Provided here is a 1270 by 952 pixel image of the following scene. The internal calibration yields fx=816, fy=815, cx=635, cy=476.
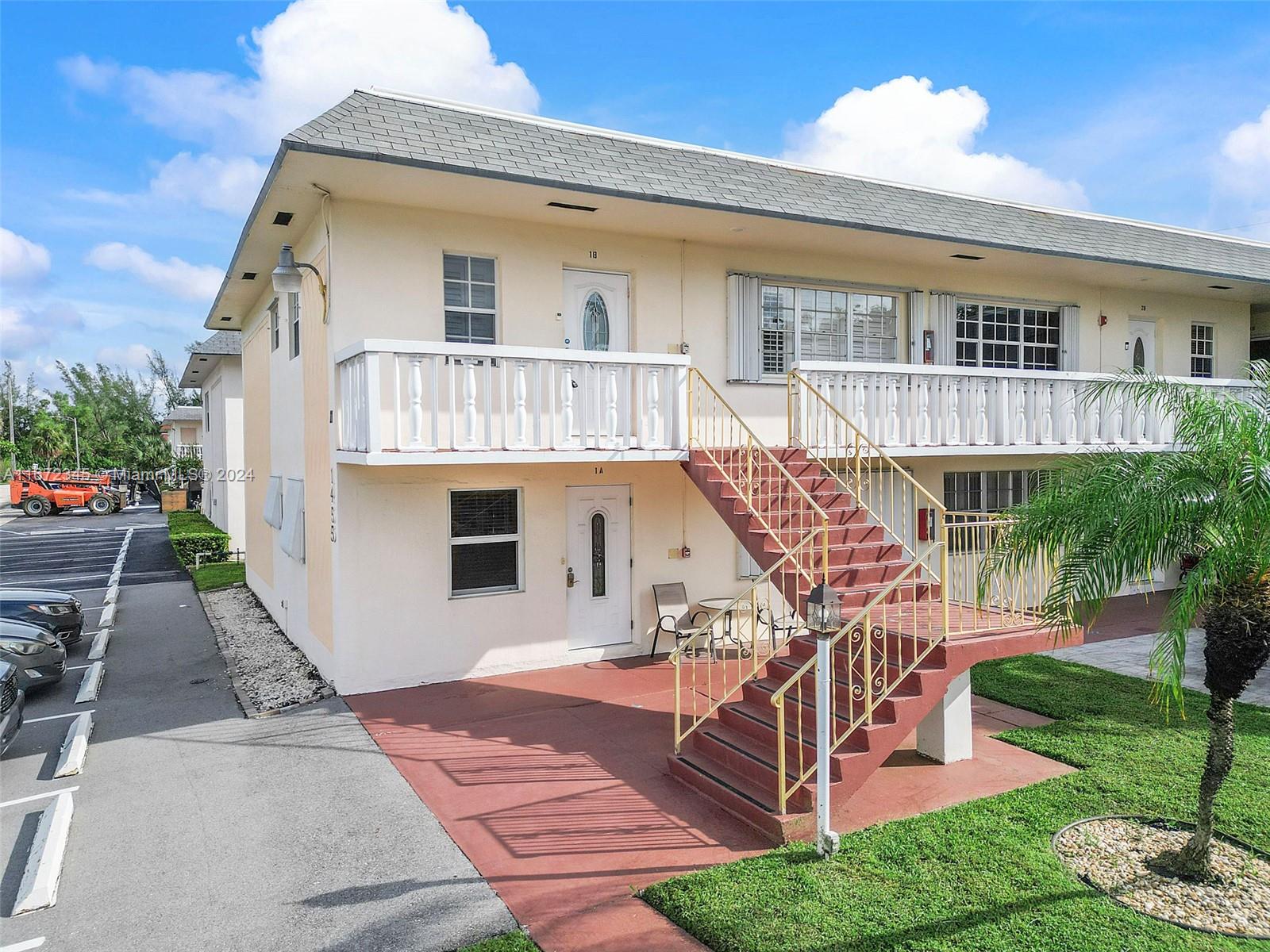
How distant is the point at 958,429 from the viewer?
38.6 feet

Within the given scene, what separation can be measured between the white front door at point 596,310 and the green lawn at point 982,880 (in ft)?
23.1

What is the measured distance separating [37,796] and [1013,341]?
14780 mm

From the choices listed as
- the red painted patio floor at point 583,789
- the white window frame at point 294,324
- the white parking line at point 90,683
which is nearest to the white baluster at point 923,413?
the red painted patio floor at point 583,789

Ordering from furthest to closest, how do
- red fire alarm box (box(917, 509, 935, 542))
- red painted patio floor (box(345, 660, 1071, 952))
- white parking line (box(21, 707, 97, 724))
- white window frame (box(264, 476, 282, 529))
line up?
1. white window frame (box(264, 476, 282, 529))
2. red fire alarm box (box(917, 509, 935, 542))
3. white parking line (box(21, 707, 97, 724))
4. red painted patio floor (box(345, 660, 1071, 952))

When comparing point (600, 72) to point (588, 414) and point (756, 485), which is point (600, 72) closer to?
point (588, 414)

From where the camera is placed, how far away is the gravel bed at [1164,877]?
4.87m

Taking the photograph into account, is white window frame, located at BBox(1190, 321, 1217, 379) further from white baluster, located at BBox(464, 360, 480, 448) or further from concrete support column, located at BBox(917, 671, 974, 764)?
white baluster, located at BBox(464, 360, 480, 448)

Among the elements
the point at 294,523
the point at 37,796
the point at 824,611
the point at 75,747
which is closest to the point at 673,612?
the point at 294,523

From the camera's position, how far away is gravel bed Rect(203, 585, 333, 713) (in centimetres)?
991

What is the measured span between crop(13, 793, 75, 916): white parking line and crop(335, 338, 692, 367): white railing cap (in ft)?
15.6

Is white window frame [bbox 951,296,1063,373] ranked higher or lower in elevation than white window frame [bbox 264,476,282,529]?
higher

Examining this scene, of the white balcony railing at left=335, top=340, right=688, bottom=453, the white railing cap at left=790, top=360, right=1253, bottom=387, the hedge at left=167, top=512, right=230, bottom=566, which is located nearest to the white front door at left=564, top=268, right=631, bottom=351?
the white balcony railing at left=335, top=340, right=688, bottom=453

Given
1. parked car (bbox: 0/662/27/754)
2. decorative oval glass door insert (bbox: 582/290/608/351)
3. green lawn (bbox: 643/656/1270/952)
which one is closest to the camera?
green lawn (bbox: 643/656/1270/952)

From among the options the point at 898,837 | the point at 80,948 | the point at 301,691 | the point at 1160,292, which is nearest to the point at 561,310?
the point at 301,691
